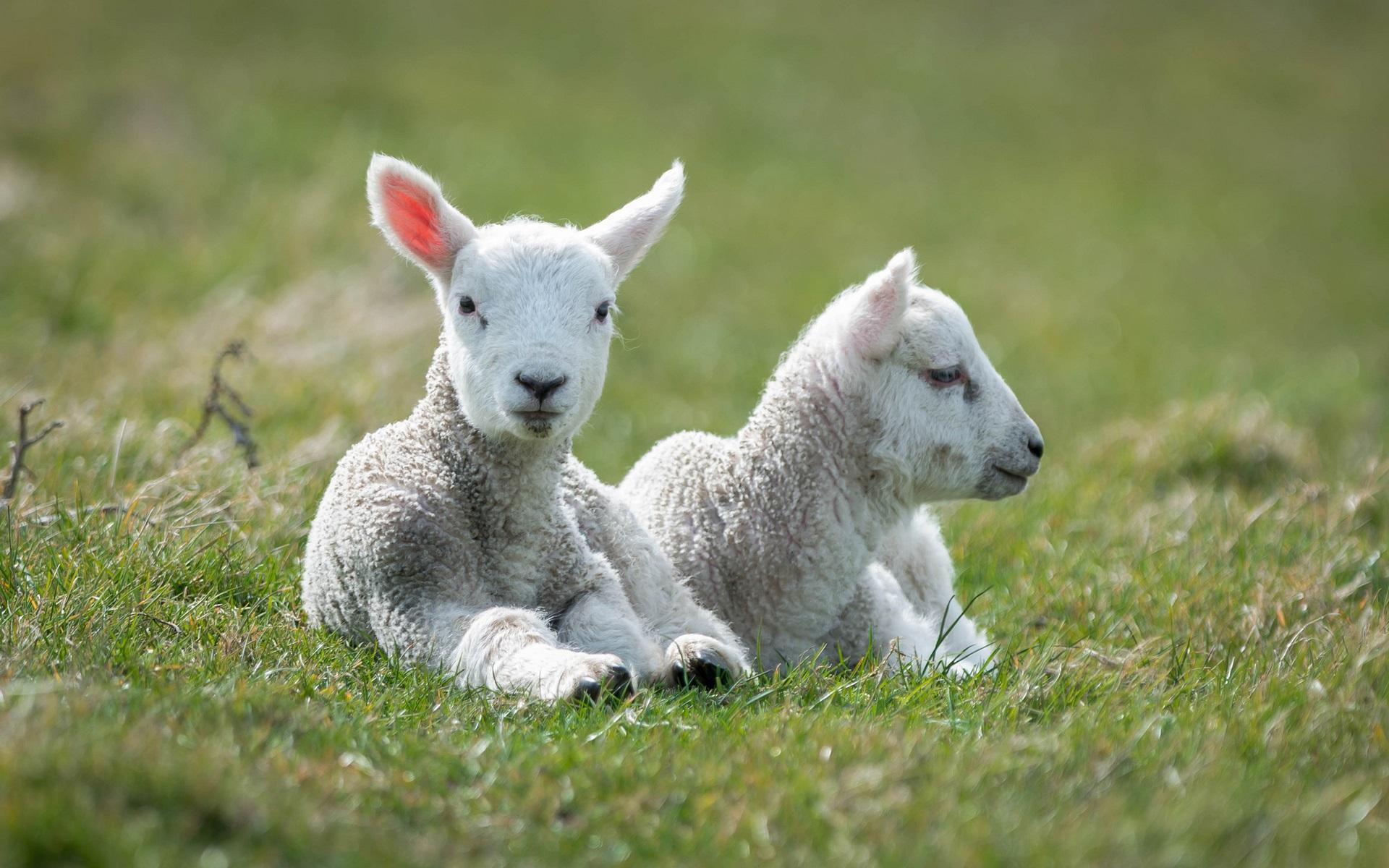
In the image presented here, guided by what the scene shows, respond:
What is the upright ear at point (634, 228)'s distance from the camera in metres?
5.02

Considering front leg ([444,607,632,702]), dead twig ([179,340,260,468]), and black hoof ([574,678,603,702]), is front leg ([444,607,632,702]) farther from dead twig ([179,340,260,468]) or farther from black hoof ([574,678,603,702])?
dead twig ([179,340,260,468])

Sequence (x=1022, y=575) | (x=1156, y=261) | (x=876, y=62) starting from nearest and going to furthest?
1. (x=1022, y=575)
2. (x=1156, y=261)
3. (x=876, y=62)

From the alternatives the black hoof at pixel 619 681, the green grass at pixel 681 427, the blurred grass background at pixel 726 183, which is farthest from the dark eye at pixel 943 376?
the blurred grass background at pixel 726 183

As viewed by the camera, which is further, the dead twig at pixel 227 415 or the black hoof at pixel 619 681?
the dead twig at pixel 227 415

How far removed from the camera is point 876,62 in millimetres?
25781

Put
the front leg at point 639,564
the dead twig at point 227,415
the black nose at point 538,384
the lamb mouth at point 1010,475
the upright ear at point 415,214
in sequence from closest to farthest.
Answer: the black nose at point 538,384, the upright ear at point 415,214, the front leg at point 639,564, the lamb mouth at point 1010,475, the dead twig at point 227,415

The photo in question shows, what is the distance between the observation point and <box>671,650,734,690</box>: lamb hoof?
430 cm

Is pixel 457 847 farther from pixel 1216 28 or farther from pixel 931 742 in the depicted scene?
pixel 1216 28

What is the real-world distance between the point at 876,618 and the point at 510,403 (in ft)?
5.59

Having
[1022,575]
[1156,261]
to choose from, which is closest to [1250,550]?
[1022,575]

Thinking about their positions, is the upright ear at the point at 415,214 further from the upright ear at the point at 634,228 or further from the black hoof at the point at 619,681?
the black hoof at the point at 619,681

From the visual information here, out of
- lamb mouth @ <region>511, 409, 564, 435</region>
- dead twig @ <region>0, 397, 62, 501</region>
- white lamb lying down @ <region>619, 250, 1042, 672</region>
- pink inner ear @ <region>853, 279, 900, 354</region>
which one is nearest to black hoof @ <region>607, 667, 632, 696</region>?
lamb mouth @ <region>511, 409, 564, 435</region>

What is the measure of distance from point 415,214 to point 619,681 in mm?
1724

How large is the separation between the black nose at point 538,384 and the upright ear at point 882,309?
4.50 ft
